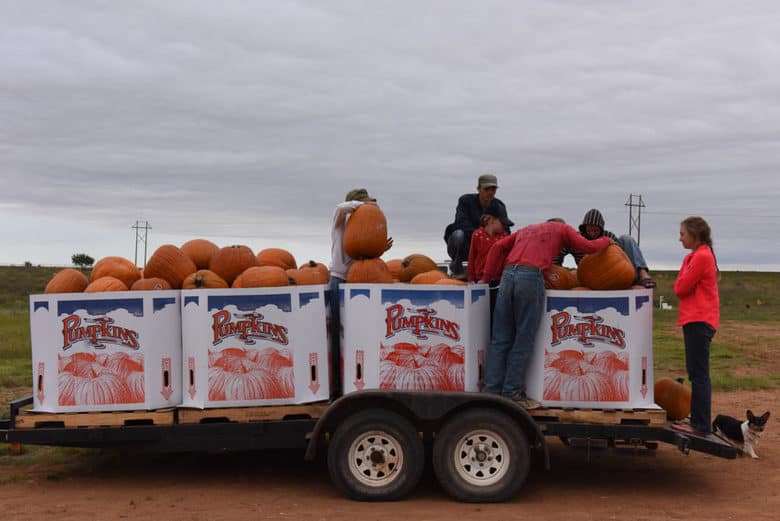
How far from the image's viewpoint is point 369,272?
787 centimetres

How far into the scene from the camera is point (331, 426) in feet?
23.1

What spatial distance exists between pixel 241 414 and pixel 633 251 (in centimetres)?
411

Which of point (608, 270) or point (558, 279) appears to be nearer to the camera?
point (608, 270)

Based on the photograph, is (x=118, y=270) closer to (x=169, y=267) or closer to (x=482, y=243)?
(x=169, y=267)

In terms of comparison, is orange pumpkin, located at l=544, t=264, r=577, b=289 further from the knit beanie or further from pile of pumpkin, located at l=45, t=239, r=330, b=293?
pile of pumpkin, located at l=45, t=239, r=330, b=293

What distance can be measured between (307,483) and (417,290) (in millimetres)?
2296

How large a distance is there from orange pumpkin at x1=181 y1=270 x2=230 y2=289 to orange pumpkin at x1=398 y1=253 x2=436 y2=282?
2119 millimetres

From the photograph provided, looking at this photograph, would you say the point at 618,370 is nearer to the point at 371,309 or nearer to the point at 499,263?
the point at 499,263

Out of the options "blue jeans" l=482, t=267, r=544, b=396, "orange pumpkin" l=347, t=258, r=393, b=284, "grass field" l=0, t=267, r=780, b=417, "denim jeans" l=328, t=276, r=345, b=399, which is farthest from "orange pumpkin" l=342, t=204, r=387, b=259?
"grass field" l=0, t=267, r=780, b=417

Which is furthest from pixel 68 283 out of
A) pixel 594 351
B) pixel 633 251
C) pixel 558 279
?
pixel 633 251

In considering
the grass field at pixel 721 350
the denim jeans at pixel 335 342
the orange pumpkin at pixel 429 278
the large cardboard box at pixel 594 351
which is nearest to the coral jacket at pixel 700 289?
the large cardboard box at pixel 594 351

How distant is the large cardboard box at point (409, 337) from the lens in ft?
23.0

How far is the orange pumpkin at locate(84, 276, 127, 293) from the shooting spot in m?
7.38

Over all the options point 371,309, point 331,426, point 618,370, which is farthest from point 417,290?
point 618,370
